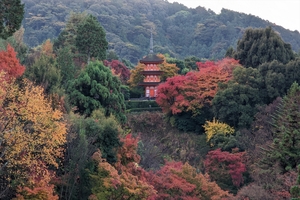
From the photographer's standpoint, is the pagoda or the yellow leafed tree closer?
the yellow leafed tree

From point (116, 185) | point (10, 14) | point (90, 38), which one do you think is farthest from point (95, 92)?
point (10, 14)

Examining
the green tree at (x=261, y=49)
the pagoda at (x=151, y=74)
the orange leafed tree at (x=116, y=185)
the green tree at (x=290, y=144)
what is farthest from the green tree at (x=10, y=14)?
the pagoda at (x=151, y=74)

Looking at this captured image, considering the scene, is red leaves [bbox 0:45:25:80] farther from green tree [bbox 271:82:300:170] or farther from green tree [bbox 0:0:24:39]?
green tree [bbox 271:82:300:170]

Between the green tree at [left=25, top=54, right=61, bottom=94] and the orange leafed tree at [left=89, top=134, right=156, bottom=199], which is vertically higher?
the green tree at [left=25, top=54, right=61, bottom=94]

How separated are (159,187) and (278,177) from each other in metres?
5.82

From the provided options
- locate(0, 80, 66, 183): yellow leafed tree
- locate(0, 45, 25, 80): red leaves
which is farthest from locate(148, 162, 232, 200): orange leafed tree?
locate(0, 45, 25, 80): red leaves

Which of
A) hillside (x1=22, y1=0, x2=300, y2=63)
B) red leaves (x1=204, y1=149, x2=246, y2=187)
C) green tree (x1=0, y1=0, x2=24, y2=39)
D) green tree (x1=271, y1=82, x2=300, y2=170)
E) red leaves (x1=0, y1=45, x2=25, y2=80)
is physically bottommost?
hillside (x1=22, y1=0, x2=300, y2=63)

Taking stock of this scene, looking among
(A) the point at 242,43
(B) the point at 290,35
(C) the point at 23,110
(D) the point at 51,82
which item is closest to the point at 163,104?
(A) the point at 242,43

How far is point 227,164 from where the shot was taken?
36062 millimetres

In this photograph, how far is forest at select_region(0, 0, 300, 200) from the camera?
21.2 metres

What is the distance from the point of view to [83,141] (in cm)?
2553

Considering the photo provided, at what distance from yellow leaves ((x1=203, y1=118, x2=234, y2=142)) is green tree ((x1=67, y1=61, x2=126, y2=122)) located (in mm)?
6870

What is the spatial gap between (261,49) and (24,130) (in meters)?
29.3

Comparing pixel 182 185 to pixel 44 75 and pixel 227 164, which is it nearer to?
pixel 227 164
